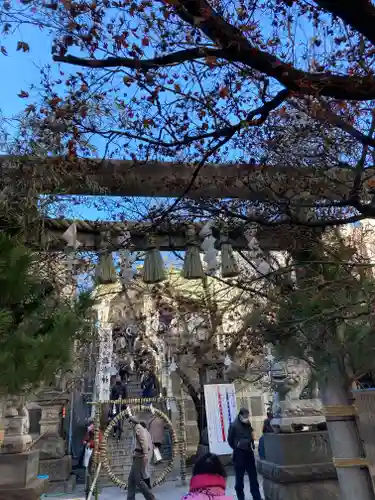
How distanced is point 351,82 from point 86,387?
17680mm

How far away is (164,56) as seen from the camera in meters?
3.34

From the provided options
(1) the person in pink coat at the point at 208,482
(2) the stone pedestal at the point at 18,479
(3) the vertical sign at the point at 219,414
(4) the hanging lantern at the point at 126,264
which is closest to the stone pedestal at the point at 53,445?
(3) the vertical sign at the point at 219,414

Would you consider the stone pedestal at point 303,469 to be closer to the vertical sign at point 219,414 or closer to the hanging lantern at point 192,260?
the vertical sign at point 219,414

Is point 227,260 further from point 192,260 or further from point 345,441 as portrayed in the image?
point 345,441

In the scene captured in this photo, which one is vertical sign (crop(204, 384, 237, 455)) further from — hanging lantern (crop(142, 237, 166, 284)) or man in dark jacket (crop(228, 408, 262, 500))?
hanging lantern (crop(142, 237, 166, 284))

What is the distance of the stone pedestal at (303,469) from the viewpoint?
19.2 feet

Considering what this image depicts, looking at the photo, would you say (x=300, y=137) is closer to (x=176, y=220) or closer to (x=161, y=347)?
(x=176, y=220)

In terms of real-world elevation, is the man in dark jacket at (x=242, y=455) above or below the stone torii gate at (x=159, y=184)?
below

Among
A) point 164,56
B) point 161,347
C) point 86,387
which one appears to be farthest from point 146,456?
point 86,387

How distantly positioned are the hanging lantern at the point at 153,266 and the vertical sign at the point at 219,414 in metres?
4.44

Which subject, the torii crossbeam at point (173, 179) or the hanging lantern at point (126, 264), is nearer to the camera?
the torii crossbeam at point (173, 179)

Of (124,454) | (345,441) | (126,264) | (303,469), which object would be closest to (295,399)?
(303,469)

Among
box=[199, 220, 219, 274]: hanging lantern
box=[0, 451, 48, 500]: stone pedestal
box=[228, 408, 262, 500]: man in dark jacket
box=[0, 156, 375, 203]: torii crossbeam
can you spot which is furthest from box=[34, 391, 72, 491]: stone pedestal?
box=[0, 156, 375, 203]: torii crossbeam

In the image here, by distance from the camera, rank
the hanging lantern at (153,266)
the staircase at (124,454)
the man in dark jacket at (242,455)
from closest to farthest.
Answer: the hanging lantern at (153,266)
the man in dark jacket at (242,455)
the staircase at (124,454)
